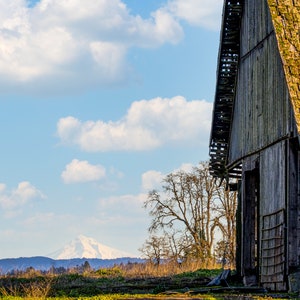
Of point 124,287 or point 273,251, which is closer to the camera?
point 273,251

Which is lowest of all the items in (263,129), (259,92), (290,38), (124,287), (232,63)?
(124,287)

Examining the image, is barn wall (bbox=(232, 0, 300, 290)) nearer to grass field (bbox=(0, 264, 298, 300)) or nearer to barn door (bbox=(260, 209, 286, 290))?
barn door (bbox=(260, 209, 286, 290))

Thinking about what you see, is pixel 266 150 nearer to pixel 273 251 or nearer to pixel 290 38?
pixel 273 251

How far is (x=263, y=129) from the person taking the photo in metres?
31.1

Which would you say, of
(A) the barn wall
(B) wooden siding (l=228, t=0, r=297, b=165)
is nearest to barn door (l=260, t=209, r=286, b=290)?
(A) the barn wall

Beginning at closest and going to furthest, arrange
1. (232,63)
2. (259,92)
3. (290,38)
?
(290,38) → (259,92) → (232,63)

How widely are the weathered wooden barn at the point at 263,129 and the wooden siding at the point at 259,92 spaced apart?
1.2 inches

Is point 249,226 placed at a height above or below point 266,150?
below

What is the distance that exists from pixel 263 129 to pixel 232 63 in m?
5.71

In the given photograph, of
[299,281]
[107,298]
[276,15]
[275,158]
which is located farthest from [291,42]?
[107,298]

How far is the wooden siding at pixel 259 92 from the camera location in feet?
94.9

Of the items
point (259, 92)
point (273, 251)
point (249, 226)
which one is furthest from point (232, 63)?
point (273, 251)

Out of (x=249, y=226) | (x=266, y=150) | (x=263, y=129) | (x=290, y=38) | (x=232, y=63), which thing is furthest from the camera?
(x=232, y=63)

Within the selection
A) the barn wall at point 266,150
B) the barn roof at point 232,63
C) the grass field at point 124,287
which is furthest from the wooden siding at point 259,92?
the grass field at point 124,287
